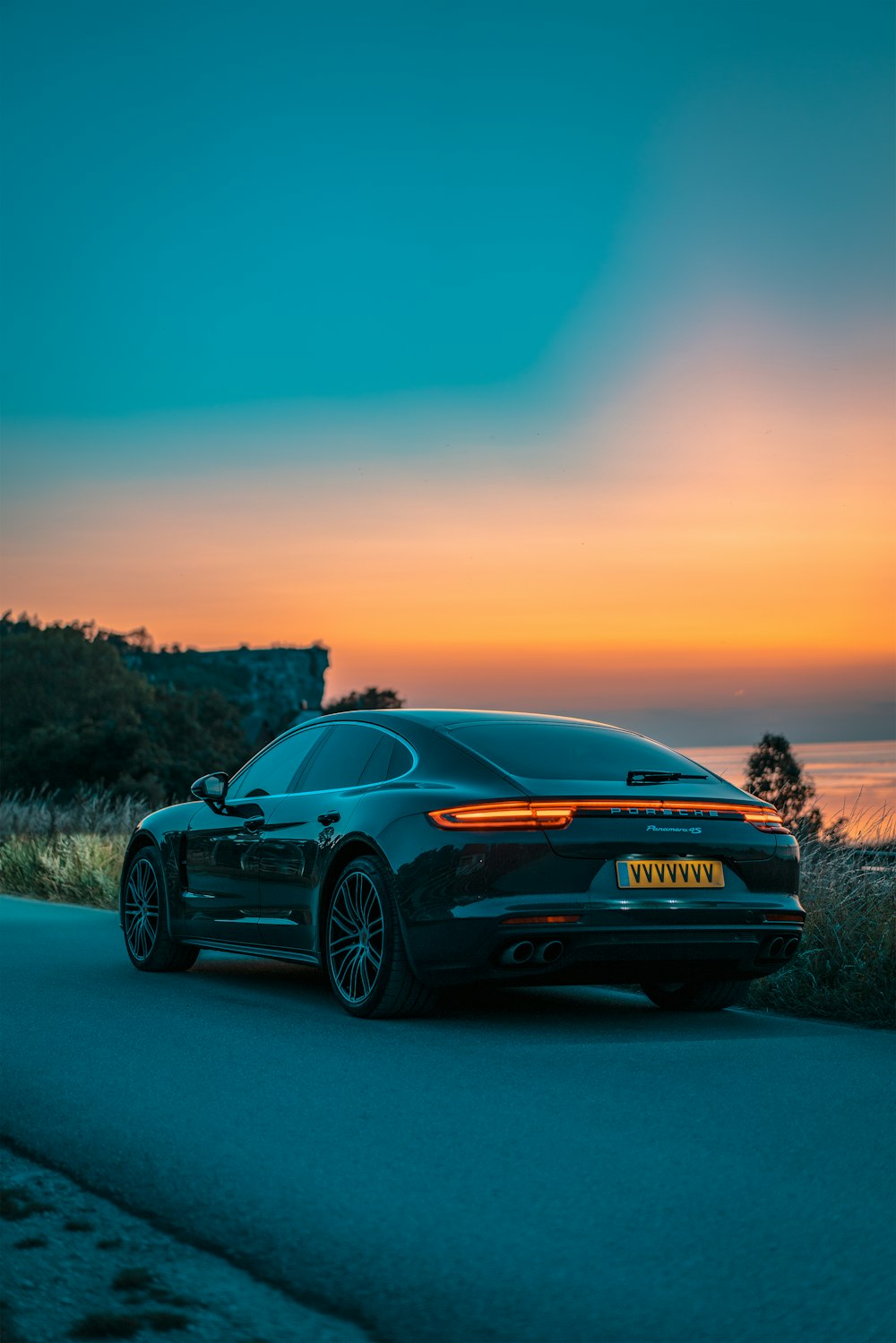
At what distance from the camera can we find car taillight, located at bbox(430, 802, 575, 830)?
25.4 feet

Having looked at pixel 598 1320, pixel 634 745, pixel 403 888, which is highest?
pixel 634 745

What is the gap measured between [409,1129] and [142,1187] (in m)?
1.03

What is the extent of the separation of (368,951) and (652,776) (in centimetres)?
163

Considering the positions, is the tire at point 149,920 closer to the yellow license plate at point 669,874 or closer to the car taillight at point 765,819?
the yellow license plate at point 669,874

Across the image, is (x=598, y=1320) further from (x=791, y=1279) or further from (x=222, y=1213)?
(x=222, y=1213)

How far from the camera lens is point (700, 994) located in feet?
29.0

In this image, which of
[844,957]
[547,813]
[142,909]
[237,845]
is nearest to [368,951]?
[547,813]

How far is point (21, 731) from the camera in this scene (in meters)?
87.6

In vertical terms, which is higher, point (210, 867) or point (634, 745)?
point (634, 745)

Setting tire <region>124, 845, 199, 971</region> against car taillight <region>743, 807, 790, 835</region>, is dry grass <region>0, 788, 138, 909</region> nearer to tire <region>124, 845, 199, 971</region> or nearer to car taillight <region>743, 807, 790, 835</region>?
tire <region>124, 845, 199, 971</region>

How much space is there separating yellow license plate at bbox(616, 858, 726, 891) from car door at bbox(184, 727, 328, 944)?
8.23 feet

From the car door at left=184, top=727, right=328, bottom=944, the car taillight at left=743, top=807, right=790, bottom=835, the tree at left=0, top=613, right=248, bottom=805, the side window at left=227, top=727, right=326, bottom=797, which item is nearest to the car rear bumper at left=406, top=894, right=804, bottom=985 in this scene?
the car taillight at left=743, top=807, right=790, bottom=835

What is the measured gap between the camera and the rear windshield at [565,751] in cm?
822

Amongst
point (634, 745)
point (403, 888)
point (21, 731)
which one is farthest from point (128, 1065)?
point (21, 731)
